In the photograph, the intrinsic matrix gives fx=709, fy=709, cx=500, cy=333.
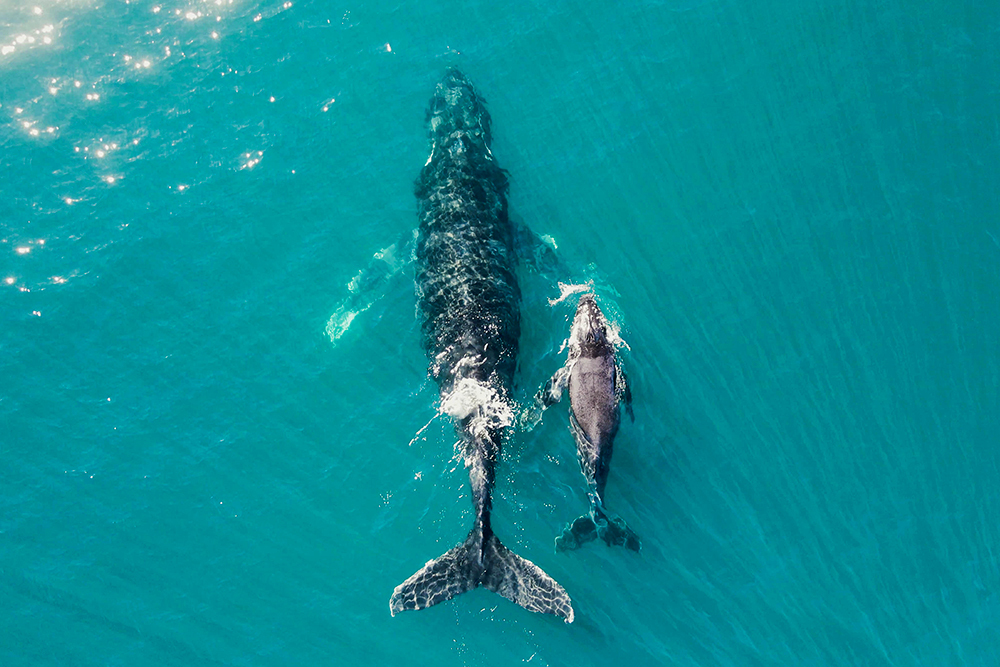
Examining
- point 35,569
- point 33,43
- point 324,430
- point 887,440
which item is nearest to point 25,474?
point 35,569

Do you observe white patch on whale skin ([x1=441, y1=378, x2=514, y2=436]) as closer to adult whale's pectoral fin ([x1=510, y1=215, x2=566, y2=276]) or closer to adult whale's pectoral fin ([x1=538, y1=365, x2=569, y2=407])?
adult whale's pectoral fin ([x1=538, y1=365, x2=569, y2=407])

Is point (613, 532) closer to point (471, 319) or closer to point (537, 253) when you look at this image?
point (471, 319)

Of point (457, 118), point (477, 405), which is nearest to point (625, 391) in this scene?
point (477, 405)

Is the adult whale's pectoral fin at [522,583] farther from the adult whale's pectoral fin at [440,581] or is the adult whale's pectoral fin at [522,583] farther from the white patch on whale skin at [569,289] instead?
the white patch on whale skin at [569,289]

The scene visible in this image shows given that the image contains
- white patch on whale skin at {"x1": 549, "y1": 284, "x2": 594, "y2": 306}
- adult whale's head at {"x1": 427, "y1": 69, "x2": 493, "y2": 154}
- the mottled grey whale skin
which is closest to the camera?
the mottled grey whale skin

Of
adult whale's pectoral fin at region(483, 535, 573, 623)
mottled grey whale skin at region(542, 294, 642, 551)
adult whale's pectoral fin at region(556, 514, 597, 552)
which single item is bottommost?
adult whale's pectoral fin at region(483, 535, 573, 623)

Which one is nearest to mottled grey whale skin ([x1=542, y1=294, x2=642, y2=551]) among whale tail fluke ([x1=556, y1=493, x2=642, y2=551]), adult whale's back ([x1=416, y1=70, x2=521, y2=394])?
whale tail fluke ([x1=556, y1=493, x2=642, y2=551])

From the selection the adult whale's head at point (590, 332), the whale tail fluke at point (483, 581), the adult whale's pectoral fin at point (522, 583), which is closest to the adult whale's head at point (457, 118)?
the adult whale's head at point (590, 332)
